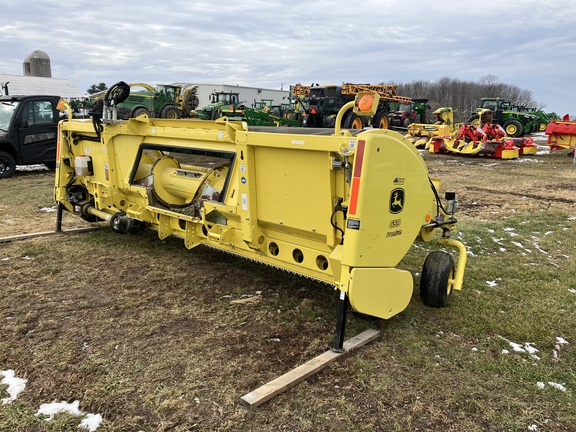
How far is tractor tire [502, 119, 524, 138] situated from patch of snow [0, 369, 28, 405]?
25.8 meters

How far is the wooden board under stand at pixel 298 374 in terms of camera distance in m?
2.48

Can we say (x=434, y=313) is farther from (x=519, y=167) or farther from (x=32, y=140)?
(x=519, y=167)

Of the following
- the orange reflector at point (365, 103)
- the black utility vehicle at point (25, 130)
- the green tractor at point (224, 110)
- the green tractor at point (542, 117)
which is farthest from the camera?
the green tractor at point (542, 117)

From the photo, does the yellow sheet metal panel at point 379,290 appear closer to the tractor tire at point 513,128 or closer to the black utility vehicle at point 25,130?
the black utility vehicle at point 25,130

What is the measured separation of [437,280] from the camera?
3.63 m

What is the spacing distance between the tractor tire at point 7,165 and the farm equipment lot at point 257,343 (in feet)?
19.5

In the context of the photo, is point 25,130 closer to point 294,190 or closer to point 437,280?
point 294,190

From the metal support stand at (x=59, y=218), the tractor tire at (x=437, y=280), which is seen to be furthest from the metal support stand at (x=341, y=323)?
the metal support stand at (x=59, y=218)

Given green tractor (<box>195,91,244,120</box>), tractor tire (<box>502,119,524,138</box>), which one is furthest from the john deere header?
tractor tire (<box>502,119,524,138</box>)

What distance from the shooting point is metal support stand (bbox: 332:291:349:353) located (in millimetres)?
2951

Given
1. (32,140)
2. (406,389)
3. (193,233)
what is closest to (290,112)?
(32,140)

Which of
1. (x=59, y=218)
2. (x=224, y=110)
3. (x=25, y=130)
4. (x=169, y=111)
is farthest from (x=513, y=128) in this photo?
(x=59, y=218)

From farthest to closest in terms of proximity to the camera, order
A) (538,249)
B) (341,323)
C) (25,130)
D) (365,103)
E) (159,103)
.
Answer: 1. (159,103)
2. (25,130)
3. (538,249)
4. (365,103)
5. (341,323)

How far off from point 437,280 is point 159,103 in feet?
65.7
